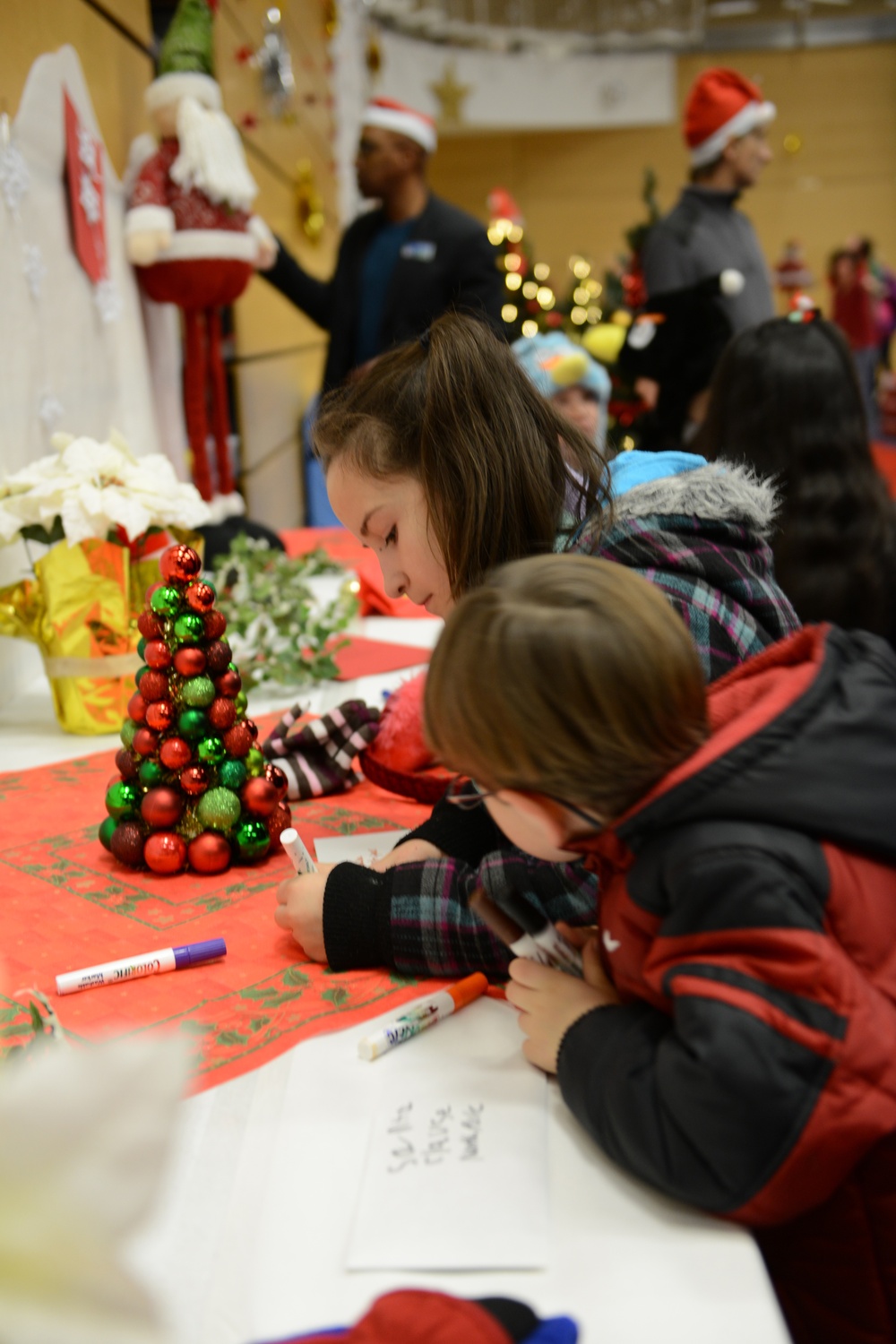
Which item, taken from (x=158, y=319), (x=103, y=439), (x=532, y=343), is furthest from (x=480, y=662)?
(x=532, y=343)

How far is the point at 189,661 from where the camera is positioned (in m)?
1.23

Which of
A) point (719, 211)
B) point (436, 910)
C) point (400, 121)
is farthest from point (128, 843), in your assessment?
point (719, 211)

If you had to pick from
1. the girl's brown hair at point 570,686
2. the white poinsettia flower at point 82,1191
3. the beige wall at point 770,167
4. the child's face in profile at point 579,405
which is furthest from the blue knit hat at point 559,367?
the beige wall at point 770,167

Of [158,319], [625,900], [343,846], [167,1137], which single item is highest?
[158,319]

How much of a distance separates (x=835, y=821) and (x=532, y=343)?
9.00 ft

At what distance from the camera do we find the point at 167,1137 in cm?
39

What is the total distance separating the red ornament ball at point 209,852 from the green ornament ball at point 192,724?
104 millimetres

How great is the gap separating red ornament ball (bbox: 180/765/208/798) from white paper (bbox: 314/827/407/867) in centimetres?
15

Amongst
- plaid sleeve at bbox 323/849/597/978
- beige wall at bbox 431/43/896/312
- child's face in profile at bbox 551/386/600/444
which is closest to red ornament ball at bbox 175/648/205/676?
plaid sleeve at bbox 323/849/597/978

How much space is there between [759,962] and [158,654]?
76cm

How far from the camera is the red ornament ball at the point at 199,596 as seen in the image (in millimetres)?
1248

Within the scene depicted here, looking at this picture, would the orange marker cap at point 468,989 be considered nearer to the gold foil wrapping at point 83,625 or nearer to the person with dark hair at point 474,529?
the person with dark hair at point 474,529

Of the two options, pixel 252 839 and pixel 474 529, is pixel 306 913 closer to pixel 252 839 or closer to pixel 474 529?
pixel 252 839

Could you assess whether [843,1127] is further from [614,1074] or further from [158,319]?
[158,319]
